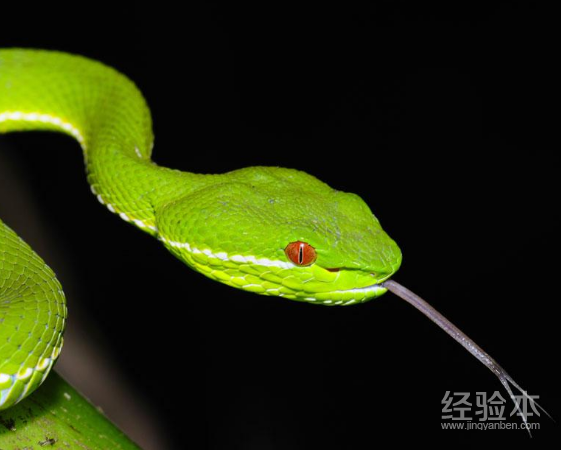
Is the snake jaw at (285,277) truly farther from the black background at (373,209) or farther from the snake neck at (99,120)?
the black background at (373,209)

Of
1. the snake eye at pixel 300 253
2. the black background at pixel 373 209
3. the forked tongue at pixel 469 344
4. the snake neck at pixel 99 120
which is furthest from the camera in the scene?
the black background at pixel 373 209

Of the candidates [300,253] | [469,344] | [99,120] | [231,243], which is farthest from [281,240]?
[99,120]

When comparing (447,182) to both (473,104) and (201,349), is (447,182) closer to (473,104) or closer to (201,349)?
(473,104)

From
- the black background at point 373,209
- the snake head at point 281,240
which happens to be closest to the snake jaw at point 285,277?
the snake head at point 281,240

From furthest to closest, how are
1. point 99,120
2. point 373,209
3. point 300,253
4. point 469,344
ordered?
1. point 373,209
2. point 99,120
3. point 300,253
4. point 469,344

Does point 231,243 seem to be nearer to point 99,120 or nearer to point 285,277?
point 285,277
